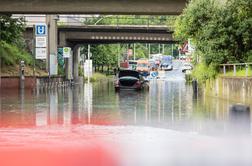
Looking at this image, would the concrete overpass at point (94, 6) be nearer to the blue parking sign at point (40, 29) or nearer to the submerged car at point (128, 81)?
the submerged car at point (128, 81)

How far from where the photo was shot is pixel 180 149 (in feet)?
39.6

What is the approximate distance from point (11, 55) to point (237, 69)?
3102cm

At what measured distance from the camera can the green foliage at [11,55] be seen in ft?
186

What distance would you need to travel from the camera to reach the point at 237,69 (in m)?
33.9

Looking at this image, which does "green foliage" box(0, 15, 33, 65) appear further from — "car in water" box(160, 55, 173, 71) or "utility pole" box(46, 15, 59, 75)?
"car in water" box(160, 55, 173, 71)

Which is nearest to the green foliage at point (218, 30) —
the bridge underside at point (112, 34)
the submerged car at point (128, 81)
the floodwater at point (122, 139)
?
the submerged car at point (128, 81)

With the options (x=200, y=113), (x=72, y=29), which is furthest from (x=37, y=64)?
(x=200, y=113)

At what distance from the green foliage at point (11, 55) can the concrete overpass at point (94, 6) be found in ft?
36.7

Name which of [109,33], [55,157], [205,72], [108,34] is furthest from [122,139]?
[108,34]

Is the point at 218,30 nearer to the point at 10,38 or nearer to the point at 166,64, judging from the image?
the point at 10,38

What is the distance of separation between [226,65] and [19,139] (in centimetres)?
2262

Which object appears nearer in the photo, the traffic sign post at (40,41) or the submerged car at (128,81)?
A: the submerged car at (128,81)

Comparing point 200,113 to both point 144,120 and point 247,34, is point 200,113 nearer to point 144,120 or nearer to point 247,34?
point 144,120

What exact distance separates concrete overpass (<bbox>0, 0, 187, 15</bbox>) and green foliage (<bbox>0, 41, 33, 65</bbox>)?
11185 millimetres
